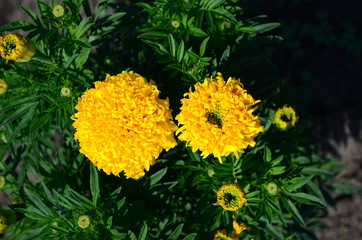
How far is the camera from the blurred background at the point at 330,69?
4922 millimetres

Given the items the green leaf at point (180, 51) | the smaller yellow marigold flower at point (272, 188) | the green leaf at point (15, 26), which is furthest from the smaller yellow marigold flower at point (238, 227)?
the green leaf at point (15, 26)

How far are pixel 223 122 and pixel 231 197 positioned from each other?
478mm

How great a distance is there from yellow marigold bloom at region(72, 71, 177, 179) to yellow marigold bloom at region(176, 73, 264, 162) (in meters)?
0.18

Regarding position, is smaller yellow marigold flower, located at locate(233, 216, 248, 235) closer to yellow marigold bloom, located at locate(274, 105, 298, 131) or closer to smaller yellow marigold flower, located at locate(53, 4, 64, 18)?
yellow marigold bloom, located at locate(274, 105, 298, 131)

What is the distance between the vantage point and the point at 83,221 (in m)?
2.21

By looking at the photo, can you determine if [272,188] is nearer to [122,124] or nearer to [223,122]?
[223,122]

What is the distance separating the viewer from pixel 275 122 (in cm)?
267

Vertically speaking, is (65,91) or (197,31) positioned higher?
(197,31)

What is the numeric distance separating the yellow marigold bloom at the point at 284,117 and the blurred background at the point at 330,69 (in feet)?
7.81

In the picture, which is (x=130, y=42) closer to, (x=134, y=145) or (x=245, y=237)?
(x=134, y=145)

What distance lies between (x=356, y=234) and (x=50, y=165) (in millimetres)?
3977

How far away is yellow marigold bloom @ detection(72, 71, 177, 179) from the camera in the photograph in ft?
6.73

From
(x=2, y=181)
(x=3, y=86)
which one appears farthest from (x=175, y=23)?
(x=2, y=181)

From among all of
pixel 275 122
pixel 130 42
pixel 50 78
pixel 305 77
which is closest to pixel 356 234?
pixel 305 77
